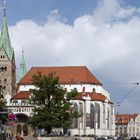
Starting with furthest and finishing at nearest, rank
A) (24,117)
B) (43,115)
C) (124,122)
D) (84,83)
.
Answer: (124,122)
(84,83)
(24,117)
(43,115)

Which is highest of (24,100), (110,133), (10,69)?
(10,69)

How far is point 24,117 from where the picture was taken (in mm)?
111875

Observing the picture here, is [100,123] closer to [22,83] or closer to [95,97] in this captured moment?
[95,97]

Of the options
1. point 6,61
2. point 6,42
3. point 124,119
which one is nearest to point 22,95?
point 6,61

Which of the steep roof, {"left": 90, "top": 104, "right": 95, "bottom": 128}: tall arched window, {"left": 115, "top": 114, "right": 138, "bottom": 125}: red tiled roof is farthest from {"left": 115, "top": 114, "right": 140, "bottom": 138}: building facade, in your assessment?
{"left": 90, "top": 104, "right": 95, "bottom": 128}: tall arched window

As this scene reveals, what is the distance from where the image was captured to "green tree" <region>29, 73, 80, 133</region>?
67.8 metres

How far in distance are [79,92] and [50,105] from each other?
49934 mm

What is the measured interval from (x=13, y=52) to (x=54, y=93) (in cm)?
5698

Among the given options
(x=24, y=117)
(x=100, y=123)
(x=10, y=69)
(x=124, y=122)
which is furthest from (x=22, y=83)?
(x=124, y=122)

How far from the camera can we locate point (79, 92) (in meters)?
118

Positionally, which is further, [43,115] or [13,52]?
[13,52]

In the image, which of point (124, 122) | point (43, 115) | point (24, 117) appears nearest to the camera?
point (43, 115)

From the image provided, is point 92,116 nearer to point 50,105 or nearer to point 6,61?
point 6,61

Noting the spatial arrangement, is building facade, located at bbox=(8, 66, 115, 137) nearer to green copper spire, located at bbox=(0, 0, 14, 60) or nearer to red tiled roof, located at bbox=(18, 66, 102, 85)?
red tiled roof, located at bbox=(18, 66, 102, 85)
